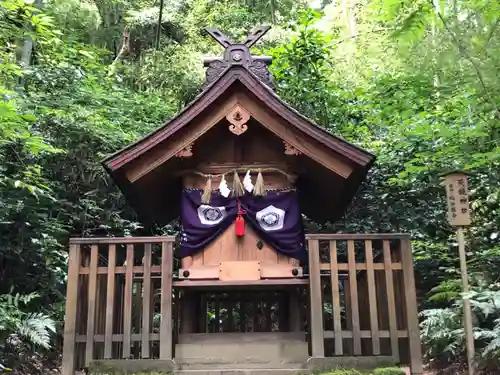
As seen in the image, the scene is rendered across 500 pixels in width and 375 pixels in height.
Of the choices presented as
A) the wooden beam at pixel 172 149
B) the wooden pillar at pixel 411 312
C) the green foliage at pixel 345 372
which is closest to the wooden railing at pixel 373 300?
the wooden pillar at pixel 411 312

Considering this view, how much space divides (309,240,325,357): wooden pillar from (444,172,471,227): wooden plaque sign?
180 cm

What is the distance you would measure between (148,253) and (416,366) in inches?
121

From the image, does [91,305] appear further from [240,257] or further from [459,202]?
[459,202]

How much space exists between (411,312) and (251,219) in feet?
7.31

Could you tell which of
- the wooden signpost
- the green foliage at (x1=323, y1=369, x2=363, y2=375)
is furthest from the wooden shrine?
the wooden signpost

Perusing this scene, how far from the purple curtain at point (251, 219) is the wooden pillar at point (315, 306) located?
87cm

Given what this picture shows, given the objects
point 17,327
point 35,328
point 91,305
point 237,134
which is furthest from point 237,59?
point 17,327

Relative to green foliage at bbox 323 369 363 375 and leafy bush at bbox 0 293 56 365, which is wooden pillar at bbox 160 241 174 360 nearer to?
leafy bush at bbox 0 293 56 365

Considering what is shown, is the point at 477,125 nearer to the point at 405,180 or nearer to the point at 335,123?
the point at 405,180

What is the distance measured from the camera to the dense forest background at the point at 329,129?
6.08m

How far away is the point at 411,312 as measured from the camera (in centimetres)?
531

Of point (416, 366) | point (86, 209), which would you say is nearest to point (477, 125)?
point (416, 366)

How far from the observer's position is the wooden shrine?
5.32 m

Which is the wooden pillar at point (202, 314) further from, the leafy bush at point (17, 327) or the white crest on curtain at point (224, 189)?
the leafy bush at point (17, 327)
